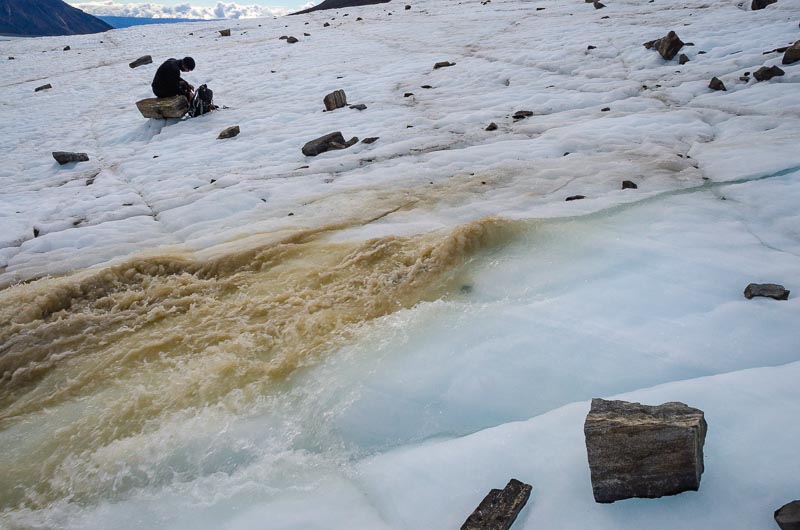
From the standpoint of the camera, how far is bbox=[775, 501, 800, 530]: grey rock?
1.66 m

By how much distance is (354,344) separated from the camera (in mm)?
3451

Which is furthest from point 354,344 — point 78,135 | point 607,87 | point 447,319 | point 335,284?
point 78,135

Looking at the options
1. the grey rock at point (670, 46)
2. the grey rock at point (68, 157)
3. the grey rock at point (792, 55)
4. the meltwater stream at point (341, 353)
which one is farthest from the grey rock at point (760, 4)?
the grey rock at point (68, 157)

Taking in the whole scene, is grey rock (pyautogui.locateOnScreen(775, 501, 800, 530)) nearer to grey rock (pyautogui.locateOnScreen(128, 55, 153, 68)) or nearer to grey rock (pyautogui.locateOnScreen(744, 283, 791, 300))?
grey rock (pyautogui.locateOnScreen(744, 283, 791, 300))

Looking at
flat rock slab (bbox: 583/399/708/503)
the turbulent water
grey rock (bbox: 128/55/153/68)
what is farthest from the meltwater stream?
grey rock (bbox: 128/55/153/68)

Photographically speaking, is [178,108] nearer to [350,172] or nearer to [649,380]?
[350,172]

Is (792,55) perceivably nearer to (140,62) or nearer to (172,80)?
(172,80)

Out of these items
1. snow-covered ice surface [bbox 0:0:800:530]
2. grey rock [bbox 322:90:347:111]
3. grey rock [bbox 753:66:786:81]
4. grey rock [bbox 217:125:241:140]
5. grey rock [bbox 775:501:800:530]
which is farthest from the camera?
grey rock [bbox 322:90:347:111]

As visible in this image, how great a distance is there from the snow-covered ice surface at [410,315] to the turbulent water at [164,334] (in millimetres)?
19

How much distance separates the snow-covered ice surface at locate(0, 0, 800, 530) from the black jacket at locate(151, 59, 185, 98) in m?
3.35

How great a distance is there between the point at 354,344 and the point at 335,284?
95 cm

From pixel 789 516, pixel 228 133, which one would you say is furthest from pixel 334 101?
pixel 789 516

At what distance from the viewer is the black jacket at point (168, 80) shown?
1127cm

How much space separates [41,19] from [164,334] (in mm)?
205535
